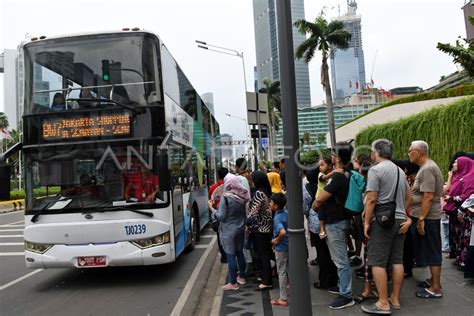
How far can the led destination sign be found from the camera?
6141 millimetres

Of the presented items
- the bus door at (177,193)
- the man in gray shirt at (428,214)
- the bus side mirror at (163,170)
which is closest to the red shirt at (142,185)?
the bus side mirror at (163,170)

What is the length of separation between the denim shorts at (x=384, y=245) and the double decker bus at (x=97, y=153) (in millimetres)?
3104

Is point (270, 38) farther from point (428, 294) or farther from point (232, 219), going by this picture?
point (428, 294)

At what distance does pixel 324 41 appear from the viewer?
100ft

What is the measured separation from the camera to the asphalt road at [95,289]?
555 centimetres

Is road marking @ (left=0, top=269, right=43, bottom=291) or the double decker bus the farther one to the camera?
road marking @ (left=0, top=269, right=43, bottom=291)

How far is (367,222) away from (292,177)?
3.94 feet

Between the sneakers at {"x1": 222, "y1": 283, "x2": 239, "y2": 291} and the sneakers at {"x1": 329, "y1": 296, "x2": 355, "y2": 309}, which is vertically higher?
the sneakers at {"x1": 329, "y1": 296, "x2": 355, "y2": 309}

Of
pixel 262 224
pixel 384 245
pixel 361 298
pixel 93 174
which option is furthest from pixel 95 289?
pixel 384 245

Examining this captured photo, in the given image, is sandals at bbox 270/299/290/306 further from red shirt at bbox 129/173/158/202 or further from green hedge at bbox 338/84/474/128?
green hedge at bbox 338/84/474/128

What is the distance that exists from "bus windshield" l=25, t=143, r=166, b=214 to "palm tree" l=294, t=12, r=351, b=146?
83.6ft

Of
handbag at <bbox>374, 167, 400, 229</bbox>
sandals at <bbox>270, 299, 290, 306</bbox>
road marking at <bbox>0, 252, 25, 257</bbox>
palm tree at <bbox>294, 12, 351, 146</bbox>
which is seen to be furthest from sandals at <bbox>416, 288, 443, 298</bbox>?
palm tree at <bbox>294, 12, 351, 146</bbox>

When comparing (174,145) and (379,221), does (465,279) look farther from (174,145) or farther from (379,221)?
(174,145)

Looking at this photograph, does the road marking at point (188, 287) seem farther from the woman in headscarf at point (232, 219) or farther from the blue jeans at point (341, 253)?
the blue jeans at point (341, 253)
